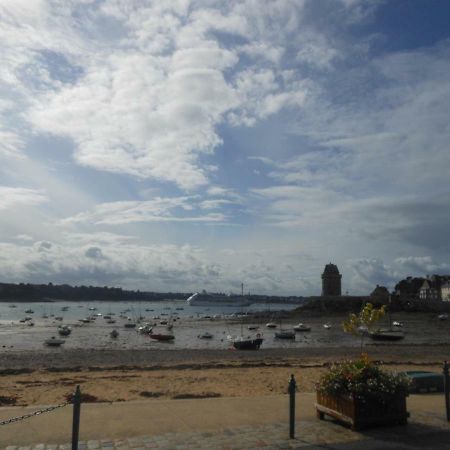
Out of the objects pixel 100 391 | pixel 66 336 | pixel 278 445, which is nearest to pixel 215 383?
pixel 100 391

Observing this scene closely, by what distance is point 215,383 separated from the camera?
69.2 ft

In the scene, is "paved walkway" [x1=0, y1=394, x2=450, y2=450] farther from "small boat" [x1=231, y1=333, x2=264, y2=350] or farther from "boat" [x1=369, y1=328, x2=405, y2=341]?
"boat" [x1=369, y1=328, x2=405, y2=341]

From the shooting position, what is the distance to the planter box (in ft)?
32.6

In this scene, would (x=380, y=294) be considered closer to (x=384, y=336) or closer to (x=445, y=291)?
(x=445, y=291)

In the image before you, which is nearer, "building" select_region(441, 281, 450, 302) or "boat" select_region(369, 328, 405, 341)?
"boat" select_region(369, 328, 405, 341)

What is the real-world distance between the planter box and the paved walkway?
0.17 meters

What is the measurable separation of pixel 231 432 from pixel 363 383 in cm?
277

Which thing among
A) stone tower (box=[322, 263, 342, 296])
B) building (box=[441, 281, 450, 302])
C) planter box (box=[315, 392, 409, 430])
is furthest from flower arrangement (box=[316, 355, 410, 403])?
building (box=[441, 281, 450, 302])

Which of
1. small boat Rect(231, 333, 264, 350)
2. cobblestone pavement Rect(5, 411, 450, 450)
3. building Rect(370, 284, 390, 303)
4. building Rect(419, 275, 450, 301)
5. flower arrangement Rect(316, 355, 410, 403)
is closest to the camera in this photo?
cobblestone pavement Rect(5, 411, 450, 450)

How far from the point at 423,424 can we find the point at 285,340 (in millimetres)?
56310

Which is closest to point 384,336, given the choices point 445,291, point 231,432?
point 231,432

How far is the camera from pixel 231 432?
9.83m

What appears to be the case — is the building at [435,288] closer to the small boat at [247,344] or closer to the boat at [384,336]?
the boat at [384,336]

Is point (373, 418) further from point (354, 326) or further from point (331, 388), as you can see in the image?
point (354, 326)
